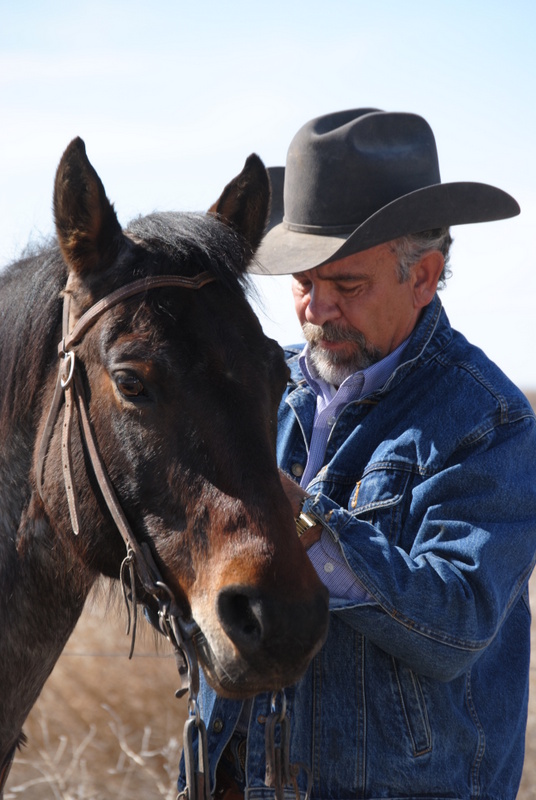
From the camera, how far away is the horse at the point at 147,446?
79.5 inches

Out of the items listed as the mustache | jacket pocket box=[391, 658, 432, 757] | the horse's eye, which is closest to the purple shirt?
the mustache

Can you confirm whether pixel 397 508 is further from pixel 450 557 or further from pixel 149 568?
pixel 149 568

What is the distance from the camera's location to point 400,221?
2.82 m

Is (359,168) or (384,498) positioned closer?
(384,498)

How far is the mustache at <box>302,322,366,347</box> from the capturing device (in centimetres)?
298

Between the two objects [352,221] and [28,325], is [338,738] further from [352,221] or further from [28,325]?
[352,221]

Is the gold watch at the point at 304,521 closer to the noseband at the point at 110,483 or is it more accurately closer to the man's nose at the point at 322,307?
the noseband at the point at 110,483

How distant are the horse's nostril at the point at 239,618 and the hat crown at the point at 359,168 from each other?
5.28ft

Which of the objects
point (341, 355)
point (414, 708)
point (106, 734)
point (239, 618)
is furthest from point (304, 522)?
point (106, 734)

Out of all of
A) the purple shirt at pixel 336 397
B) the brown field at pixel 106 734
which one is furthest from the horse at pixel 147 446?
the brown field at pixel 106 734

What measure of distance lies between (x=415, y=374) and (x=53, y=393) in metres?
1.22

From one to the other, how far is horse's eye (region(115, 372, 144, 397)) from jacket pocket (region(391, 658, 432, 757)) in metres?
1.18

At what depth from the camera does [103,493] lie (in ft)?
7.46

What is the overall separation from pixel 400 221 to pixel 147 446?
4.10 ft
